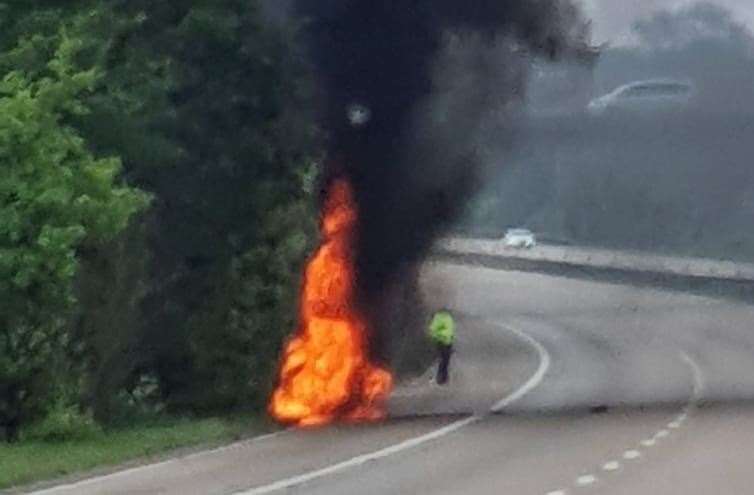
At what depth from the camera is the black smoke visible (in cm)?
3116

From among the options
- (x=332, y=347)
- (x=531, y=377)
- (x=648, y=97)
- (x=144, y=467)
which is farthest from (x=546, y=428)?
(x=531, y=377)

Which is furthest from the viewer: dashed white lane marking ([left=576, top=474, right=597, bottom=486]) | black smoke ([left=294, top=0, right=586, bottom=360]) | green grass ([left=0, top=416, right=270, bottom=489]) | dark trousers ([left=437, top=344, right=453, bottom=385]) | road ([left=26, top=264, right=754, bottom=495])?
dark trousers ([left=437, top=344, right=453, bottom=385])

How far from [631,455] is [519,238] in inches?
1185

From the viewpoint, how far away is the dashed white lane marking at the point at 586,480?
20.9 metres

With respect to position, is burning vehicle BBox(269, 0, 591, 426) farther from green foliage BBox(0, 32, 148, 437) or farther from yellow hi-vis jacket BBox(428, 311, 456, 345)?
yellow hi-vis jacket BBox(428, 311, 456, 345)

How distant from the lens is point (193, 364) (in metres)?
35.8

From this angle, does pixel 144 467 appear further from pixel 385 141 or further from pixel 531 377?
pixel 531 377

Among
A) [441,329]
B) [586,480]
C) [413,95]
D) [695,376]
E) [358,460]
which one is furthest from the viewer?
[695,376]

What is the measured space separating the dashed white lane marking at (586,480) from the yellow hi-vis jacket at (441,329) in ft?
62.6

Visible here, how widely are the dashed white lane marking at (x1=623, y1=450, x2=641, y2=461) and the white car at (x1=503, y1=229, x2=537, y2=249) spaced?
2598cm

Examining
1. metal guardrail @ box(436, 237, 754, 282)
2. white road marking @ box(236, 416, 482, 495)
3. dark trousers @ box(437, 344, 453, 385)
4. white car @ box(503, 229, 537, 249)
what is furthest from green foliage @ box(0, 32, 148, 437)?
white car @ box(503, 229, 537, 249)

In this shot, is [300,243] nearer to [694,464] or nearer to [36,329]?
[36,329]

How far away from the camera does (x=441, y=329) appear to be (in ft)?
136

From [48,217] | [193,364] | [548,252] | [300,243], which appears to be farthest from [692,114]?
[548,252]
